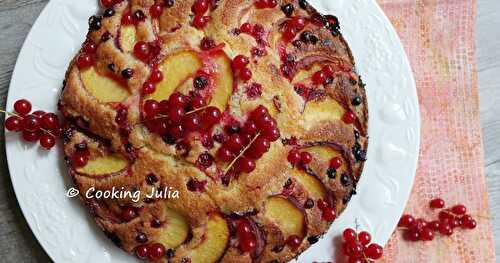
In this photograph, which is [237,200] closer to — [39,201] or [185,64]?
[185,64]

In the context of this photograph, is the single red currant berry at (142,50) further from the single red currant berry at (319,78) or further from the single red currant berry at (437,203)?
the single red currant berry at (437,203)

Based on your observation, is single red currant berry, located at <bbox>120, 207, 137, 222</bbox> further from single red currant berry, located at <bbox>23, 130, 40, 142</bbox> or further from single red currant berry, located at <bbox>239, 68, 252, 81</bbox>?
single red currant berry, located at <bbox>239, 68, 252, 81</bbox>

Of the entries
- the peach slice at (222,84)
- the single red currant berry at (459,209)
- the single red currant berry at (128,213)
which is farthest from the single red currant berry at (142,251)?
→ the single red currant berry at (459,209)

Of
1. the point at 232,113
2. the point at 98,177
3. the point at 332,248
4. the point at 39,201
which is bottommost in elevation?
the point at 332,248

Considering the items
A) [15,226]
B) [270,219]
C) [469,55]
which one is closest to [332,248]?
[270,219]

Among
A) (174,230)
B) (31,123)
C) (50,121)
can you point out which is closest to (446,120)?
(174,230)

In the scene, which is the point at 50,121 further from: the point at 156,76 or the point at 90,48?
the point at 156,76

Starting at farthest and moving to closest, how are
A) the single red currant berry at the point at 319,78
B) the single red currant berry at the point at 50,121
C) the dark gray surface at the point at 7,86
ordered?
1. the dark gray surface at the point at 7,86
2. the single red currant berry at the point at 50,121
3. the single red currant berry at the point at 319,78
